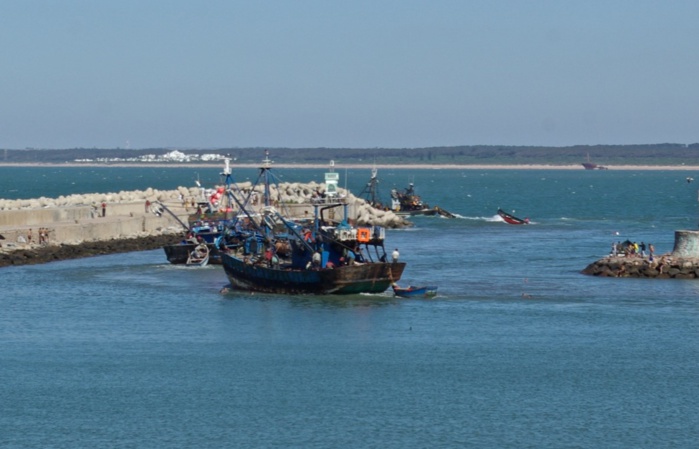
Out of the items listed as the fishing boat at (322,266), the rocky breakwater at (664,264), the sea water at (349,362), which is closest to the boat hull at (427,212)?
the sea water at (349,362)

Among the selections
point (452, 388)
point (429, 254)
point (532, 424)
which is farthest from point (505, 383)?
point (429, 254)

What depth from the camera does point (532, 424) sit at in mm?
34469

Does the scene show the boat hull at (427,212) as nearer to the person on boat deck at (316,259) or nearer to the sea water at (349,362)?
the sea water at (349,362)

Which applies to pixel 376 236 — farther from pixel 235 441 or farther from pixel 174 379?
pixel 235 441

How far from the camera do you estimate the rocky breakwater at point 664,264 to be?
63781mm

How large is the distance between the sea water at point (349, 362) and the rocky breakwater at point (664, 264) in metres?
1.60

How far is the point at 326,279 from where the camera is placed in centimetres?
5644

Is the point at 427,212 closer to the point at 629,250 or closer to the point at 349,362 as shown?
the point at 629,250

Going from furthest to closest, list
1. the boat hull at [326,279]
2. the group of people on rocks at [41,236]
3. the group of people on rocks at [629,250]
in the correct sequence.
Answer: the group of people on rocks at [41,236], the group of people on rocks at [629,250], the boat hull at [326,279]

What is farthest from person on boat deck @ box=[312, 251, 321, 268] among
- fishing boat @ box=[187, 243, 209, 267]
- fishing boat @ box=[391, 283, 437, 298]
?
fishing boat @ box=[187, 243, 209, 267]

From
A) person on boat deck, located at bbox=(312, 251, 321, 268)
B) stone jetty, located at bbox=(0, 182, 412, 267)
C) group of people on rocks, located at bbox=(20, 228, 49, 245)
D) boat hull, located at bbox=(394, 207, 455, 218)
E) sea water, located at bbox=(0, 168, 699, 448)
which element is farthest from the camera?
boat hull, located at bbox=(394, 207, 455, 218)

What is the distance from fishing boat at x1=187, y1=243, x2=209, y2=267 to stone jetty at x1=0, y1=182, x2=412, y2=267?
6.83 meters

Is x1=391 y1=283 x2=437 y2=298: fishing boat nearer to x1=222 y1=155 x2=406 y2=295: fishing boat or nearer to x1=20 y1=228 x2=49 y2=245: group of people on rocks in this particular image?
x1=222 y1=155 x2=406 y2=295: fishing boat

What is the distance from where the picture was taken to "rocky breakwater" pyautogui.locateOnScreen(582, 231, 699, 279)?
209 feet
